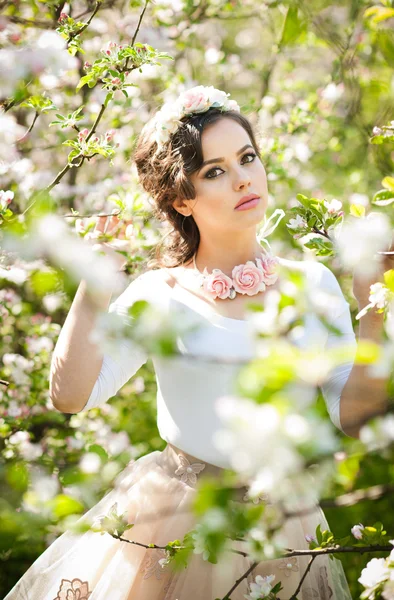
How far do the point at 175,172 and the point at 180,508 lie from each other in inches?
33.8

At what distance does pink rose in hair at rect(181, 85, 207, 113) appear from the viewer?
5.53 feet

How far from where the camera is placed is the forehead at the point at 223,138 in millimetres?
1592

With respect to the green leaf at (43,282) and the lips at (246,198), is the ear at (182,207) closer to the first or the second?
the lips at (246,198)

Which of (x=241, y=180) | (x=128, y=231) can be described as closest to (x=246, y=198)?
(x=241, y=180)

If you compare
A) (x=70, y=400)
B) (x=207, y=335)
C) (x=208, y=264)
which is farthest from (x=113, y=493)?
(x=208, y=264)

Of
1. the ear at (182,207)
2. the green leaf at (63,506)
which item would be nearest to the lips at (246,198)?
the ear at (182,207)

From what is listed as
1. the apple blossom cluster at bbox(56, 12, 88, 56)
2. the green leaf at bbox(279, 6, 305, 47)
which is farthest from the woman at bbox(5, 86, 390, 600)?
the green leaf at bbox(279, 6, 305, 47)

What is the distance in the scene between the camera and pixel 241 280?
1.62 m

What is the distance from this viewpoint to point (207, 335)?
61.8 inches

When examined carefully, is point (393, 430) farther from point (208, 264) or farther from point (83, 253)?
point (208, 264)

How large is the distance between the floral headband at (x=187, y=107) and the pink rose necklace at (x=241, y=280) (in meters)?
0.41

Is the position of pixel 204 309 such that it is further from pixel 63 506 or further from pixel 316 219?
pixel 63 506

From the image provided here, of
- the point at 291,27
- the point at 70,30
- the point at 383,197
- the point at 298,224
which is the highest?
the point at 291,27

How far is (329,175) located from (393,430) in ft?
13.8
